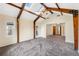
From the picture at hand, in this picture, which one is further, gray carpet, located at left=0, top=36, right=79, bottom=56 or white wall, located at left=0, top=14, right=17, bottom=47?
white wall, located at left=0, top=14, right=17, bottom=47

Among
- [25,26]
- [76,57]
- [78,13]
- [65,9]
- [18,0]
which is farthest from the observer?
[25,26]

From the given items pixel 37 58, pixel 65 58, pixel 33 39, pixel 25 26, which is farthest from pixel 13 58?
pixel 25 26

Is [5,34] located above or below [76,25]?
below

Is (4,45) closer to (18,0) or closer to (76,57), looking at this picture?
(18,0)

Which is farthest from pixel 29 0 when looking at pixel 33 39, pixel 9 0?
pixel 33 39

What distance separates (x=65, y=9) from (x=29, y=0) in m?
1.14

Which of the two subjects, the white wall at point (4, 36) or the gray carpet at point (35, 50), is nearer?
the gray carpet at point (35, 50)

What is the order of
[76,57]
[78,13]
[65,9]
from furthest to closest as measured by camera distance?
[78,13] < [65,9] < [76,57]

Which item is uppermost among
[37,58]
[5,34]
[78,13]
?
[78,13]

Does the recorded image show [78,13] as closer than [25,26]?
Yes

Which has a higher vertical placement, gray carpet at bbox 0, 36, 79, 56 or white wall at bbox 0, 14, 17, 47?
white wall at bbox 0, 14, 17, 47

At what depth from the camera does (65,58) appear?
84.1 inches

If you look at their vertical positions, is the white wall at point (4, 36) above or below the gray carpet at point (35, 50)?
above

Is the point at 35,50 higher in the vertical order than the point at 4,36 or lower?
lower
